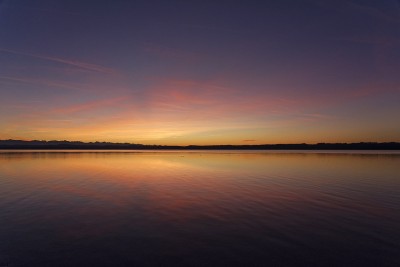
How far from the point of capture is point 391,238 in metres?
10.8

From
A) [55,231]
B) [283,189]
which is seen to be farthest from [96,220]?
[283,189]

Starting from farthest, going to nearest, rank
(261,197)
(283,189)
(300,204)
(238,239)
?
(283,189), (261,197), (300,204), (238,239)

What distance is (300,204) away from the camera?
16844 mm

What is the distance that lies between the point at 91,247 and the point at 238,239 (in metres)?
5.55

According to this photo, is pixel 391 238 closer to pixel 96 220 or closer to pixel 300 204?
pixel 300 204

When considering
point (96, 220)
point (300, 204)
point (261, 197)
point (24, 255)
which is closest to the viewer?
point (24, 255)

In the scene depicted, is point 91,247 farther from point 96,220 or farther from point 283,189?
point 283,189

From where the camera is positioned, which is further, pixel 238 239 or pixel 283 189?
pixel 283 189

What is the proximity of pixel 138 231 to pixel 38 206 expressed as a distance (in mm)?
8129

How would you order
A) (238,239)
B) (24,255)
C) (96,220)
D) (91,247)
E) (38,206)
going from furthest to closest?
1. (38,206)
2. (96,220)
3. (238,239)
4. (91,247)
5. (24,255)

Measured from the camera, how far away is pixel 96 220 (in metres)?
13.2

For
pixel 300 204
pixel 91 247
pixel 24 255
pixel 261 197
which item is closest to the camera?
pixel 24 255

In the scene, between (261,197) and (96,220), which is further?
(261,197)

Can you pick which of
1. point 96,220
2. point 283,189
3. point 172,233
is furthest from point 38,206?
point 283,189
